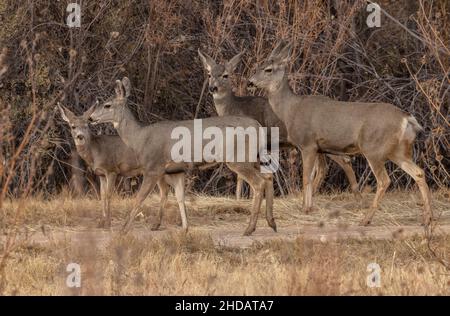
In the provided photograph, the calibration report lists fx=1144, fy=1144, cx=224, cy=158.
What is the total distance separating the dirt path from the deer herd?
22 centimetres

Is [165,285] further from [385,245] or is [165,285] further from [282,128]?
[282,128]

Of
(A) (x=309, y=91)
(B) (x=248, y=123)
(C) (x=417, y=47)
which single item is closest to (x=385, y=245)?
(B) (x=248, y=123)

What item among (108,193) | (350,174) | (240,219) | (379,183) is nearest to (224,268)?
(108,193)

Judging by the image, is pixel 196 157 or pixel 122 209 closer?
pixel 196 157

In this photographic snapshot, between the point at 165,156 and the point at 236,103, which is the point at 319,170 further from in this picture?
the point at 165,156

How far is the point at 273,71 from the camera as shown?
17.0 m

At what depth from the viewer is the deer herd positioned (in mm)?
14141

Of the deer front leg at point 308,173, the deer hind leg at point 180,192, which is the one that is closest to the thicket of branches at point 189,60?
the deer front leg at point 308,173

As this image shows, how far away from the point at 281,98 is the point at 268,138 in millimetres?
620

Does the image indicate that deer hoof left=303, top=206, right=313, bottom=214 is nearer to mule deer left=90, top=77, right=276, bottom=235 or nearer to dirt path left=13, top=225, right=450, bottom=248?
dirt path left=13, top=225, right=450, bottom=248

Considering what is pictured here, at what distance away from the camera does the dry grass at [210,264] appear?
30.1 ft

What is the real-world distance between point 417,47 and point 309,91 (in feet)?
7.96

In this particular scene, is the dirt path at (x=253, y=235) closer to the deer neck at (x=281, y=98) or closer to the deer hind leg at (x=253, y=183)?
the deer hind leg at (x=253, y=183)

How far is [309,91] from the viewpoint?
20.1 meters
